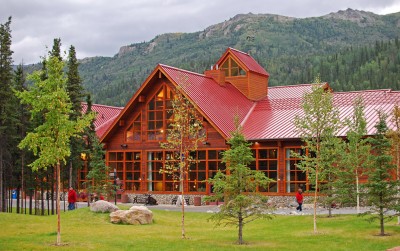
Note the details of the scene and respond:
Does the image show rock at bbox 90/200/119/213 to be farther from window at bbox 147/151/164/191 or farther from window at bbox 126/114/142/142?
window at bbox 126/114/142/142

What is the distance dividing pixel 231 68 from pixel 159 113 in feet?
29.2

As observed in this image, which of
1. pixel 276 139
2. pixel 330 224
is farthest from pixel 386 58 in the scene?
pixel 330 224

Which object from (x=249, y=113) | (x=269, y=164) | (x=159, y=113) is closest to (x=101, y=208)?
(x=269, y=164)

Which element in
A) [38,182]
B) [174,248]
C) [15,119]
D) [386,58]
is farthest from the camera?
[386,58]

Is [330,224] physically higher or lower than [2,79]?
lower

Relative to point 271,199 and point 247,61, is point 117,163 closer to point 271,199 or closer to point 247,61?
point 271,199

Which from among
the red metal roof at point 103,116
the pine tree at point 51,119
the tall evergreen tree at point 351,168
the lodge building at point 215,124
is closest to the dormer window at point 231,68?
the lodge building at point 215,124

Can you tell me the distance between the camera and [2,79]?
109ft

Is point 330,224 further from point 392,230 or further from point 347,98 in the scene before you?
point 347,98

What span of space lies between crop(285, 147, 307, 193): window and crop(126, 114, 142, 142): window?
37.1 ft

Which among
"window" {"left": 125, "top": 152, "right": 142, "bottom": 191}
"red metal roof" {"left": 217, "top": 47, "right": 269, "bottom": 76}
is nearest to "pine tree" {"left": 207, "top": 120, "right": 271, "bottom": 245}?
"window" {"left": 125, "top": 152, "right": 142, "bottom": 191}

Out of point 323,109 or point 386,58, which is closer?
point 323,109

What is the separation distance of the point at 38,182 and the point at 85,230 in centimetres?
1548

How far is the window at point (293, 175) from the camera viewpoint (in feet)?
116
